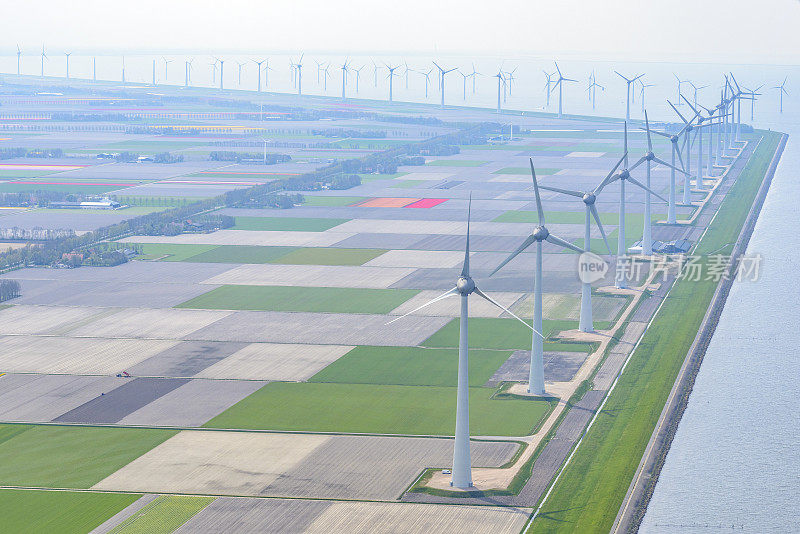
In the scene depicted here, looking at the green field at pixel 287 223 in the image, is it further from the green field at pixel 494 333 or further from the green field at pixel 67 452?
the green field at pixel 67 452

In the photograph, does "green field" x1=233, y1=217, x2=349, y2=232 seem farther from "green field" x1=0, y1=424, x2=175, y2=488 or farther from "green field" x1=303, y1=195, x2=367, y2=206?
"green field" x1=0, y1=424, x2=175, y2=488

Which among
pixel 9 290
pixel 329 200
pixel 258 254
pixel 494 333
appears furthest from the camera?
pixel 329 200

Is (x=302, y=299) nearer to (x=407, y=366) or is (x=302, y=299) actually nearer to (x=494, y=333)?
(x=494, y=333)

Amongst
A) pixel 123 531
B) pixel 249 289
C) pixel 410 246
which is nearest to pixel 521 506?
pixel 123 531

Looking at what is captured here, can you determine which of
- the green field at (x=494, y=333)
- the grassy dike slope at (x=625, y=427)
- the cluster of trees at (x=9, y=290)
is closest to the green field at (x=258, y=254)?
the cluster of trees at (x=9, y=290)

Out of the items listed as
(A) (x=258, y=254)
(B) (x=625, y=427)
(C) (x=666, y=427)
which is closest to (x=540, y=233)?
(B) (x=625, y=427)

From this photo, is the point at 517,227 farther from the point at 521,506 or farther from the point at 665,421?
the point at 521,506

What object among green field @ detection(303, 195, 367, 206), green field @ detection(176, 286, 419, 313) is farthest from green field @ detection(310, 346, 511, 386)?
green field @ detection(303, 195, 367, 206)
